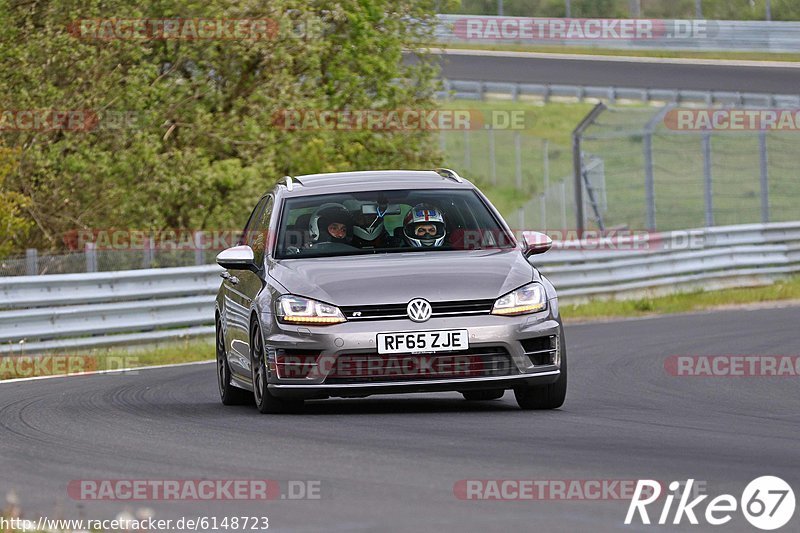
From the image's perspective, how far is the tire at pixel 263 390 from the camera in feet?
34.2

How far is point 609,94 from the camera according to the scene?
149 feet

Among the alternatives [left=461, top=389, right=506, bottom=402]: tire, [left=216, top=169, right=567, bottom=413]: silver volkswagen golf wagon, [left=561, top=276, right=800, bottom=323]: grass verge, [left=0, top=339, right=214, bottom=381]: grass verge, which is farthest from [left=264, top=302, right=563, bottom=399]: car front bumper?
[left=561, top=276, right=800, bottom=323]: grass verge

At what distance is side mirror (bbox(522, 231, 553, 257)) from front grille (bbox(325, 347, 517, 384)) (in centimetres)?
123

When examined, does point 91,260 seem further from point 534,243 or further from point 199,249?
point 534,243

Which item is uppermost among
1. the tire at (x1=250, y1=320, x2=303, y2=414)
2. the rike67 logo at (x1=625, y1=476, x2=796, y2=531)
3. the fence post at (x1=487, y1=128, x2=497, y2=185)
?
the rike67 logo at (x1=625, y1=476, x2=796, y2=531)

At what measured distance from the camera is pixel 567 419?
9.94m

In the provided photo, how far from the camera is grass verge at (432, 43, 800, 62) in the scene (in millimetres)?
47281

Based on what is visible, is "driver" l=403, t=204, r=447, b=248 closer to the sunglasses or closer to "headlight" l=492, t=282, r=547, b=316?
the sunglasses

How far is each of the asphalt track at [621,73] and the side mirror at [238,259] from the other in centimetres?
3155

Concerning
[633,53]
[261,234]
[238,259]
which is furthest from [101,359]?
[633,53]

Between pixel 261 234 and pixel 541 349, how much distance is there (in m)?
2.50

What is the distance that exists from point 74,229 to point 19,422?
13.6 metres

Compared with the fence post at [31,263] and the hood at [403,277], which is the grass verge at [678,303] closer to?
the fence post at [31,263]

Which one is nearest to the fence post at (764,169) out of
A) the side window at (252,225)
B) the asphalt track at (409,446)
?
the asphalt track at (409,446)
